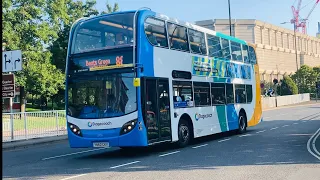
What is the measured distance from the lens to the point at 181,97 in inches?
532

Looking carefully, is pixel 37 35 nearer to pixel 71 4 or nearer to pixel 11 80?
pixel 71 4

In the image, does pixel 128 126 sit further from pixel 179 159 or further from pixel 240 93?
pixel 240 93

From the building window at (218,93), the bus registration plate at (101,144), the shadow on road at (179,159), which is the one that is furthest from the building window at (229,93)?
the bus registration plate at (101,144)

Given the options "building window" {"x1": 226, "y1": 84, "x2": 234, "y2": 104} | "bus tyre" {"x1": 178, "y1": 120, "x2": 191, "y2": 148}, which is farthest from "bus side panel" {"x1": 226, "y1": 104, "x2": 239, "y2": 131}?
"bus tyre" {"x1": 178, "y1": 120, "x2": 191, "y2": 148}

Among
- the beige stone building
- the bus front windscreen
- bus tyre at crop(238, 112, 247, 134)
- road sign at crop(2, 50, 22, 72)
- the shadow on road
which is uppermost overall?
the beige stone building

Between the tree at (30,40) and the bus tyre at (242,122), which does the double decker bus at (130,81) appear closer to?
the bus tyre at (242,122)

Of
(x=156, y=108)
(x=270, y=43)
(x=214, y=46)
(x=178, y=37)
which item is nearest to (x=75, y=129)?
(x=156, y=108)

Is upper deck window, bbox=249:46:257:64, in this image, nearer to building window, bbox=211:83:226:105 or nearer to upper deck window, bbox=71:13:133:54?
building window, bbox=211:83:226:105

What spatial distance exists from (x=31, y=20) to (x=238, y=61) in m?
23.9

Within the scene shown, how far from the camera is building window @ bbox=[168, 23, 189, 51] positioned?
1321 cm

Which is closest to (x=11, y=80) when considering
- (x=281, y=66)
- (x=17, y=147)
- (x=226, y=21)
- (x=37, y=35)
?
(x=17, y=147)

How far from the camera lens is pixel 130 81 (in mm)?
11336

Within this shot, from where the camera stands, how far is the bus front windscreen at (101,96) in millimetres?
11289

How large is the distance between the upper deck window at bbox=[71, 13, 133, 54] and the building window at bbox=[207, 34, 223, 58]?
196 inches
